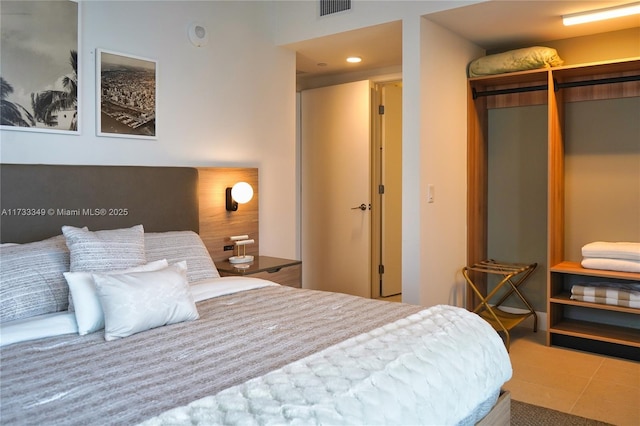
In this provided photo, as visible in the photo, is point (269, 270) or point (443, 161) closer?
point (269, 270)

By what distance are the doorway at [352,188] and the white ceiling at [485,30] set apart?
51 cm

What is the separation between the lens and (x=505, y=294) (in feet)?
14.8

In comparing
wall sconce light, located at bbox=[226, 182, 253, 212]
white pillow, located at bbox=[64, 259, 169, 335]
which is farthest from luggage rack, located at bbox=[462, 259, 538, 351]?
white pillow, located at bbox=[64, 259, 169, 335]

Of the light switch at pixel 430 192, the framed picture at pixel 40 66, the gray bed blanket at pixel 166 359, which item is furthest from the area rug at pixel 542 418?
the framed picture at pixel 40 66

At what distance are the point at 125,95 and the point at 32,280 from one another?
1371mm

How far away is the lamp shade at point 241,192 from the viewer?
3729 millimetres

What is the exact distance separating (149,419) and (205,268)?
1.73 metres

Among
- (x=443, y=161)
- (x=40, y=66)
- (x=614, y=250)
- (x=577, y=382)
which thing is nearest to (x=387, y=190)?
(x=443, y=161)

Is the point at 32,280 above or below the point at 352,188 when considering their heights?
below

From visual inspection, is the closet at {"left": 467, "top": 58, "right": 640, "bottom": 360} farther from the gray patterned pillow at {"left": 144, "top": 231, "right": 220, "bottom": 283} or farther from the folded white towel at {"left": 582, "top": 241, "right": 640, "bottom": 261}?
the gray patterned pillow at {"left": 144, "top": 231, "right": 220, "bottom": 283}

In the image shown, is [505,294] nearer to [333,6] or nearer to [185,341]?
[333,6]

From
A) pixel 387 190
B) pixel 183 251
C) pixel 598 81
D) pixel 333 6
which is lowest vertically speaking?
pixel 183 251

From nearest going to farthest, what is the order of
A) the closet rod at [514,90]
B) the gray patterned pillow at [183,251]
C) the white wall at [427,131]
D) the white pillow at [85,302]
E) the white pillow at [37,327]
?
the white pillow at [37,327] → the white pillow at [85,302] → the gray patterned pillow at [183,251] → the white wall at [427,131] → the closet rod at [514,90]

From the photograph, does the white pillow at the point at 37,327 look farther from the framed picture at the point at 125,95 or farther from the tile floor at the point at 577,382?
the tile floor at the point at 577,382
